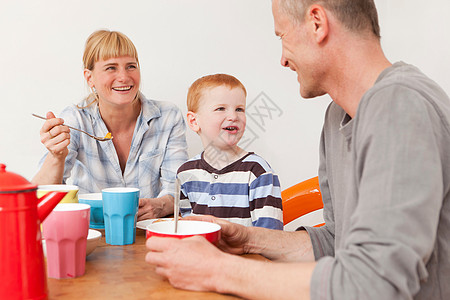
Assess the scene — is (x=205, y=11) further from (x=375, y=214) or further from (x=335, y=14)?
(x=375, y=214)

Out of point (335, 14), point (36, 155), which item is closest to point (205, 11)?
point (36, 155)

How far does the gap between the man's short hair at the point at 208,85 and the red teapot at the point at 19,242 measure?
4.35 ft

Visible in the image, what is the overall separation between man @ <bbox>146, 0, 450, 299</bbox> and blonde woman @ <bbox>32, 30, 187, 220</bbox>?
1.29 m

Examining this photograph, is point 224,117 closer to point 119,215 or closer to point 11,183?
point 119,215

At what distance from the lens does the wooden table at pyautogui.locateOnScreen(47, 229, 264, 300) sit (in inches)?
28.4

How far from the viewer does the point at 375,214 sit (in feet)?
2.21

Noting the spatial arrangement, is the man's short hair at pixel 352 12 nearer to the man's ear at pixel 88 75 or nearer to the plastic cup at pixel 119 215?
the plastic cup at pixel 119 215

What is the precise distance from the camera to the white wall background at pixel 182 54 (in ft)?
8.17

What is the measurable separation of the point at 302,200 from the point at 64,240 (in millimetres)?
1238

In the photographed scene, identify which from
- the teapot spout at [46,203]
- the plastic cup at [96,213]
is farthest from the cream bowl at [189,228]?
the plastic cup at [96,213]

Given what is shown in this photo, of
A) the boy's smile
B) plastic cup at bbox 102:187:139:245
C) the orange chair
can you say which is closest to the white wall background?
the boy's smile

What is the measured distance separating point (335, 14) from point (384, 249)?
0.56 meters

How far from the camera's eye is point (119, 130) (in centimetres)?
229

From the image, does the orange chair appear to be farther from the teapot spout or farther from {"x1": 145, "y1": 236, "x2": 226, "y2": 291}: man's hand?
the teapot spout
